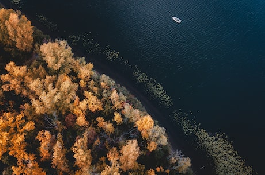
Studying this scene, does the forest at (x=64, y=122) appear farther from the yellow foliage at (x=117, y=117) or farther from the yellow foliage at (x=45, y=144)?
the yellow foliage at (x=117, y=117)

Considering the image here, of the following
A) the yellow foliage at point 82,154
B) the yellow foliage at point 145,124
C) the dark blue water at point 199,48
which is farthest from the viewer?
the dark blue water at point 199,48

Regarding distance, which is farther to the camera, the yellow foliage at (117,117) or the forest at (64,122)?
the yellow foliage at (117,117)

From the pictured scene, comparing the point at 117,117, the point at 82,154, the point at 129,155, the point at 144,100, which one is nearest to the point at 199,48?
the point at 144,100

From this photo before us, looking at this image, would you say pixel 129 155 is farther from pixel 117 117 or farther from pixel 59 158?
pixel 59 158

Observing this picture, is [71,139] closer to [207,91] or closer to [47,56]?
[47,56]

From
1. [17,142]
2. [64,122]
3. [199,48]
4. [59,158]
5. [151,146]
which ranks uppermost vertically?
[199,48]

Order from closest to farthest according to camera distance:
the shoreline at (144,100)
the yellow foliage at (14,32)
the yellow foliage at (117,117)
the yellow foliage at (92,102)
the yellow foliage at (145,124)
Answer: the yellow foliage at (145,124) < the yellow foliage at (117,117) < the yellow foliage at (92,102) < the yellow foliage at (14,32) < the shoreline at (144,100)

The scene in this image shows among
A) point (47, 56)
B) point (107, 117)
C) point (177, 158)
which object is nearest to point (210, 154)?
point (177, 158)

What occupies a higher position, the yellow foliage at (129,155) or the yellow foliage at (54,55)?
the yellow foliage at (54,55)

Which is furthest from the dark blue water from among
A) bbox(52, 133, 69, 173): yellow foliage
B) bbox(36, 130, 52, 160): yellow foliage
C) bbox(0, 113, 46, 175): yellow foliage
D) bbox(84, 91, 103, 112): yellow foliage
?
bbox(0, 113, 46, 175): yellow foliage

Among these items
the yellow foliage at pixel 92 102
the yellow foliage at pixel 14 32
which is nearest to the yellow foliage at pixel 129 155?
the yellow foliage at pixel 92 102
